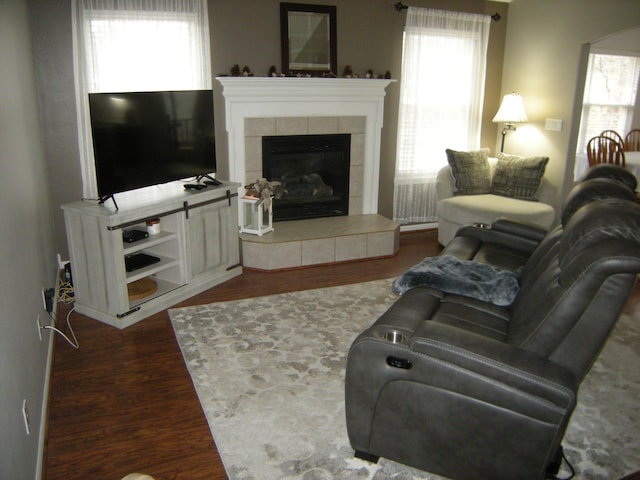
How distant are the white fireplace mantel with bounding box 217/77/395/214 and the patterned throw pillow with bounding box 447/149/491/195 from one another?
2.57 ft

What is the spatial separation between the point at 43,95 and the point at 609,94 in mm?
7730

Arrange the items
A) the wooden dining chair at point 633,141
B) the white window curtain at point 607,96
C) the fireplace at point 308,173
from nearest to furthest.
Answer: the fireplace at point 308,173 → the white window curtain at point 607,96 → the wooden dining chair at point 633,141

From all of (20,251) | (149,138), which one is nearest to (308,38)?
(149,138)

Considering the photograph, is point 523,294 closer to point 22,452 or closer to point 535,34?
point 22,452

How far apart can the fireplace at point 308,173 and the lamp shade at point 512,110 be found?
1692 mm

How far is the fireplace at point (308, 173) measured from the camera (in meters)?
5.04

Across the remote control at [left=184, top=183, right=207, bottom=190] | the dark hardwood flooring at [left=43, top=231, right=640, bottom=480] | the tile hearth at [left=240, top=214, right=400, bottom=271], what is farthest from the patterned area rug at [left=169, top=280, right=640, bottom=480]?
the remote control at [left=184, top=183, right=207, bottom=190]

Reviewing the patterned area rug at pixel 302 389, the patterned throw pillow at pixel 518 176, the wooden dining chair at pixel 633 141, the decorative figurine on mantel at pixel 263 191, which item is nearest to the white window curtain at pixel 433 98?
the patterned throw pillow at pixel 518 176

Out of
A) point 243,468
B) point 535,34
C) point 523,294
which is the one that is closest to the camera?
point 243,468

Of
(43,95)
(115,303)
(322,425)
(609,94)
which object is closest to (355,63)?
(43,95)

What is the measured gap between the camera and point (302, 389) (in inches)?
110

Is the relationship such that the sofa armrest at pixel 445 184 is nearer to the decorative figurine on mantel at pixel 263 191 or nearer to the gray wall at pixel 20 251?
the decorative figurine on mantel at pixel 263 191

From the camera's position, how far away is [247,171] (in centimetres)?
488

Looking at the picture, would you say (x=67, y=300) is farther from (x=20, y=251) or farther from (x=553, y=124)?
(x=553, y=124)
